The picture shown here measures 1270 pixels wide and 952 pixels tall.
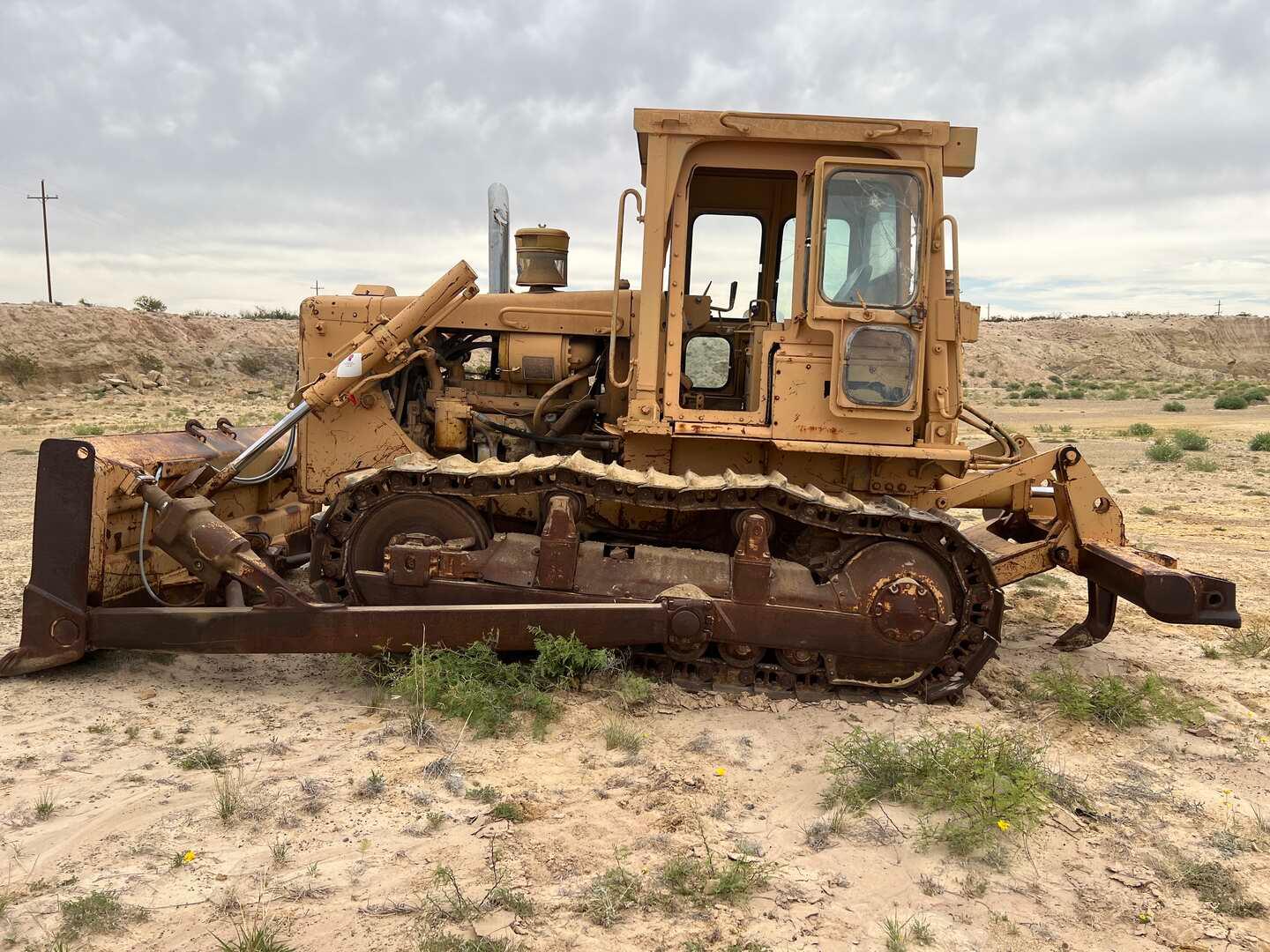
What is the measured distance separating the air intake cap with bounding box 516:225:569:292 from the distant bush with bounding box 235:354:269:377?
3292cm

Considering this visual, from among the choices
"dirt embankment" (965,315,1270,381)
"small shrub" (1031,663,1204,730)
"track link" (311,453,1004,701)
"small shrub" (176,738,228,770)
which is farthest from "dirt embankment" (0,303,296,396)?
"dirt embankment" (965,315,1270,381)

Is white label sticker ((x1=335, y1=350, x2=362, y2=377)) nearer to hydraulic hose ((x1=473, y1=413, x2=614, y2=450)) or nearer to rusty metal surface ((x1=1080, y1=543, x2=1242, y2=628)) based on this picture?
hydraulic hose ((x1=473, y1=413, x2=614, y2=450))

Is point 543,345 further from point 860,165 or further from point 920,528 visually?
point 920,528

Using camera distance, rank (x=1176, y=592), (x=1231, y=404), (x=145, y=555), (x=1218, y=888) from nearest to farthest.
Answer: (x=1218, y=888)
(x=1176, y=592)
(x=145, y=555)
(x=1231, y=404)

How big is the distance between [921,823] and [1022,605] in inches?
152

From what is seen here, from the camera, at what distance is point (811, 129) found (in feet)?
16.1

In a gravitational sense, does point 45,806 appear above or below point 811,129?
below

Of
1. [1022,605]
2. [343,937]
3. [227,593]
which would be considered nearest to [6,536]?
[227,593]

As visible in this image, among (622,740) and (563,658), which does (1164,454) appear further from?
(622,740)

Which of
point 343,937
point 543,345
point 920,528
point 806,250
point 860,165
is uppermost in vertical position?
point 860,165

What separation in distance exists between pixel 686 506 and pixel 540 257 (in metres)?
2.40

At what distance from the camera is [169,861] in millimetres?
3143

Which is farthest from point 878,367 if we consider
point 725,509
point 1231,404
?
point 1231,404

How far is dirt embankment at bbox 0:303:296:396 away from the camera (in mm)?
29578
